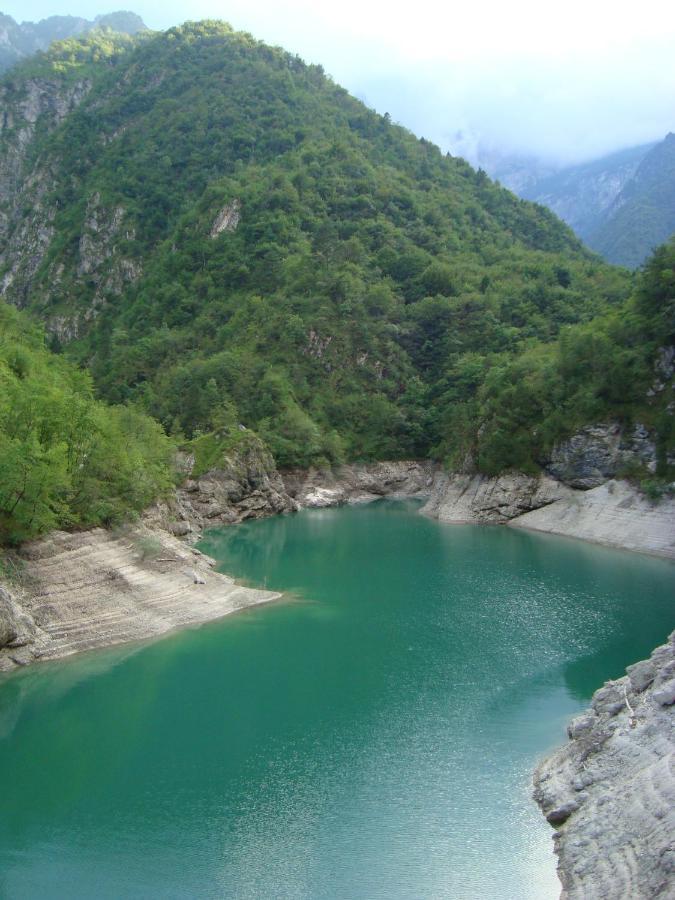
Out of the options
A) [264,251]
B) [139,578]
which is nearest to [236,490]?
[139,578]

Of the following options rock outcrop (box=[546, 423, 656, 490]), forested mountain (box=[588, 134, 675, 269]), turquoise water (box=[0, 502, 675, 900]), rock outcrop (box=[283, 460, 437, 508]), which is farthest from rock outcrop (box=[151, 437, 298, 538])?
forested mountain (box=[588, 134, 675, 269])

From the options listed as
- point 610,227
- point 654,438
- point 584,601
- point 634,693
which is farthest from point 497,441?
point 610,227

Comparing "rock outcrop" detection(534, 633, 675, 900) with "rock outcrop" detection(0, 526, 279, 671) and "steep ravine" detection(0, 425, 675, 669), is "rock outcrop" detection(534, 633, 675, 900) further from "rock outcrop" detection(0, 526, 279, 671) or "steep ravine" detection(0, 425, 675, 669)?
"steep ravine" detection(0, 425, 675, 669)

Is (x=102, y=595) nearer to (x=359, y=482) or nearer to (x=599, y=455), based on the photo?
(x=599, y=455)

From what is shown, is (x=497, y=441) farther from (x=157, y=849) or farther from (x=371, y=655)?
(x=157, y=849)

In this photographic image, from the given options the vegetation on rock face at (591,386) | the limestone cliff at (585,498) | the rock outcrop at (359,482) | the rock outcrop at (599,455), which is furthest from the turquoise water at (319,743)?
the rock outcrop at (359,482)

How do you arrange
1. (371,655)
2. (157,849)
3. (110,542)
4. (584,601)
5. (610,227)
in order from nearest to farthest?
(157,849)
(371,655)
(110,542)
(584,601)
(610,227)
